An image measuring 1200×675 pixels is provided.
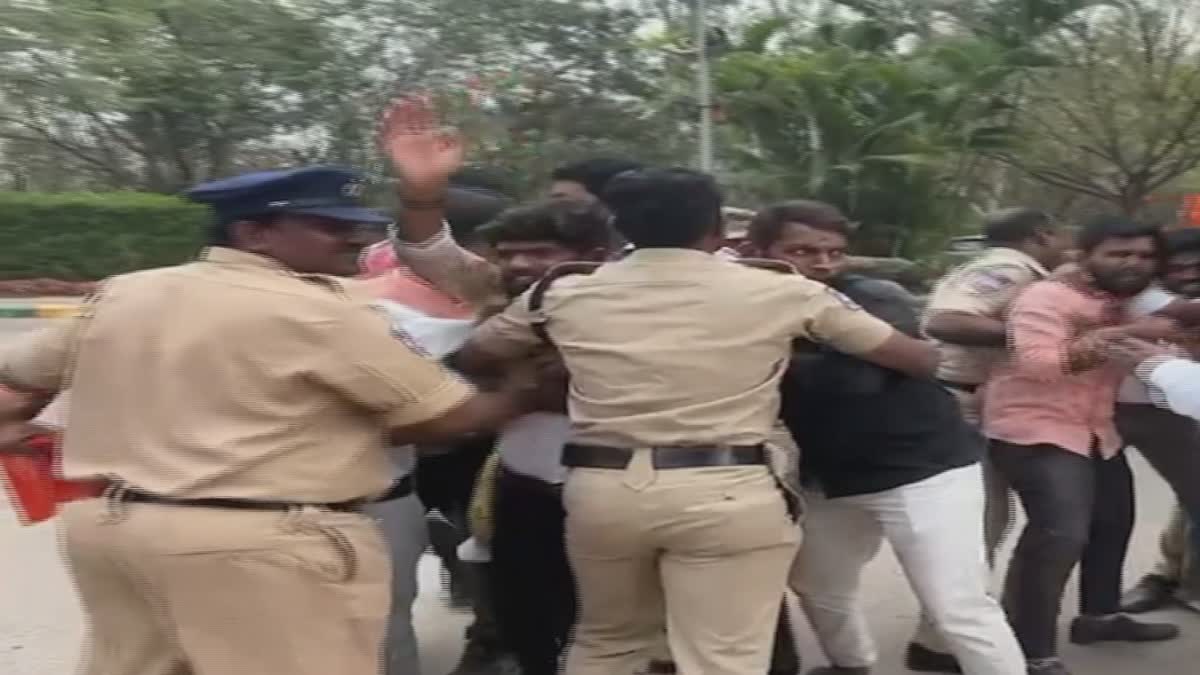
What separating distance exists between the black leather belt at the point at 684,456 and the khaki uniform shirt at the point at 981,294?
1354mm

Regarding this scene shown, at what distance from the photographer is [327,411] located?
9.40 feet

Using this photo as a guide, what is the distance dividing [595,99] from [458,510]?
2086 centimetres

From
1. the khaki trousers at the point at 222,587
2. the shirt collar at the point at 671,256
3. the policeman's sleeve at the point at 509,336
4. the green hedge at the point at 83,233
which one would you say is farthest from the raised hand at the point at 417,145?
the green hedge at the point at 83,233

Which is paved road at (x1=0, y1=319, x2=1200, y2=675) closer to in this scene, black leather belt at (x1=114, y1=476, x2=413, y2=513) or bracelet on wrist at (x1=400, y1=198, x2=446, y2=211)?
bracelet on wrist at (x1=400, y1=198, x2=446, y2=211)

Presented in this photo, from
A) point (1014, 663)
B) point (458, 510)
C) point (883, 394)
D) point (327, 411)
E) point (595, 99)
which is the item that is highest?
point (327, 411)

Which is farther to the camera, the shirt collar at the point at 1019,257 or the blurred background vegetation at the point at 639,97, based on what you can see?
the blurred background vegetation at the point at 639,97

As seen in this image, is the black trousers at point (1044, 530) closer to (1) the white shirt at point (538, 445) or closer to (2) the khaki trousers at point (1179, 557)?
(2) the khaki trousers at point (1179, 557)

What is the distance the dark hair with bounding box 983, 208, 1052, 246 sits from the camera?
15.8 feet

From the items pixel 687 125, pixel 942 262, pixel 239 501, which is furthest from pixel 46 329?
pixel 687 125

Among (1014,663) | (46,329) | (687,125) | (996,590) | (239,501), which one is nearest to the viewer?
(239,501)

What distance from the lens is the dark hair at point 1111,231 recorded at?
4426mm

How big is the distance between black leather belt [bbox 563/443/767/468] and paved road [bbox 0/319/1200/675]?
168 cm

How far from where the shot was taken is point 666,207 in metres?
3.29

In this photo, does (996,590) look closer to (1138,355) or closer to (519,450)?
(1138,355)
